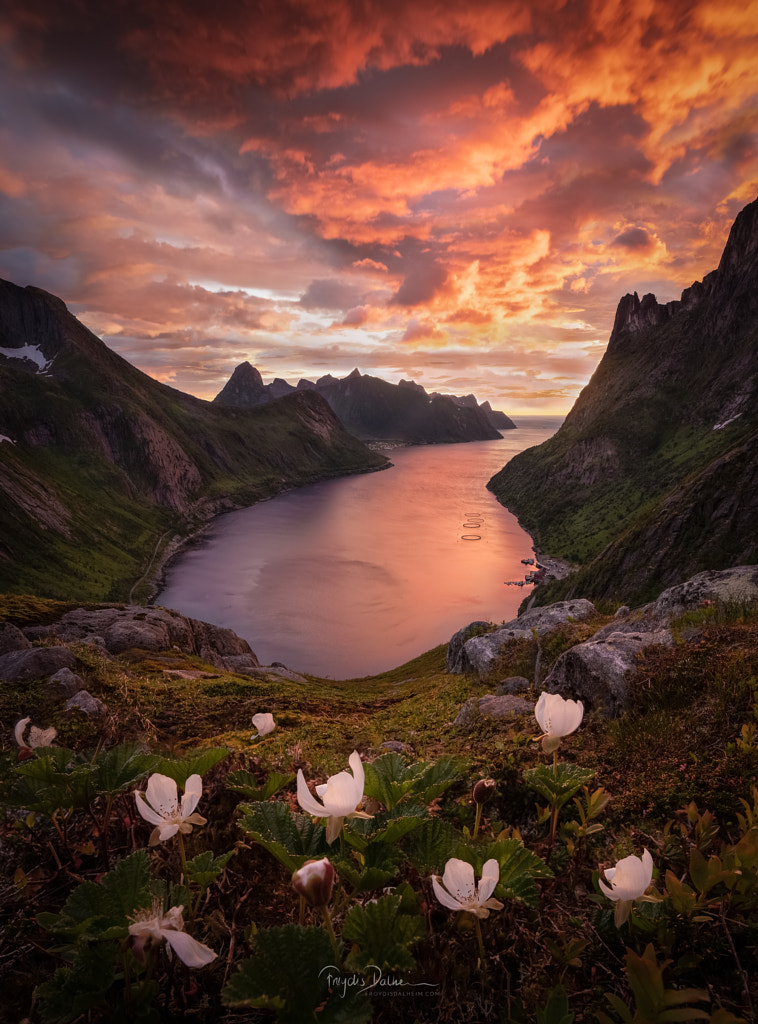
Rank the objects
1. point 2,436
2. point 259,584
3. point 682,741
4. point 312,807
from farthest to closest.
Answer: point 2,436
point 259,584
point 682,741
point 312,807

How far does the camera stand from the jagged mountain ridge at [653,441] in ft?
172

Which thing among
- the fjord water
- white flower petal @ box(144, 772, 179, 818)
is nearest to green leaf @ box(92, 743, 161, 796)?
white flower petal @ box(144, 772, 179, 818)

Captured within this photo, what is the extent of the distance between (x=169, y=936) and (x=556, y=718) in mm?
2105

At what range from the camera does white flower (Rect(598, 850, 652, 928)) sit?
1769 millimetres

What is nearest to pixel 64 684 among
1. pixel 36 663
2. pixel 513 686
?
pixel 36 663

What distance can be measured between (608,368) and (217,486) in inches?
6255

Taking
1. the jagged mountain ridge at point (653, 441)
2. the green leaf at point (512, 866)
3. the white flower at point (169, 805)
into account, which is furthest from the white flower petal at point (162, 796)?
the jagged mountain ridge at point (653, 441)

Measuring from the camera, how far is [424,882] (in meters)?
2.34

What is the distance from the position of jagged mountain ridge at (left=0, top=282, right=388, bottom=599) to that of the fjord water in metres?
15.5

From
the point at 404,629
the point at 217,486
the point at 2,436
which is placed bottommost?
the point at 404,629

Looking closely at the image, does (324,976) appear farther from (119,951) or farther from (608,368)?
(608,368)

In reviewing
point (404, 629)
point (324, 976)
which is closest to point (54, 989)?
point (324, 976)

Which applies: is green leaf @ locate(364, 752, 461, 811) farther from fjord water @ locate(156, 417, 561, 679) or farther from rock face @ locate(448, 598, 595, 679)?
fjord water @ locate(156, 417, 561, 679)

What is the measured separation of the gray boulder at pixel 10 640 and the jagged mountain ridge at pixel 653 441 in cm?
5234
